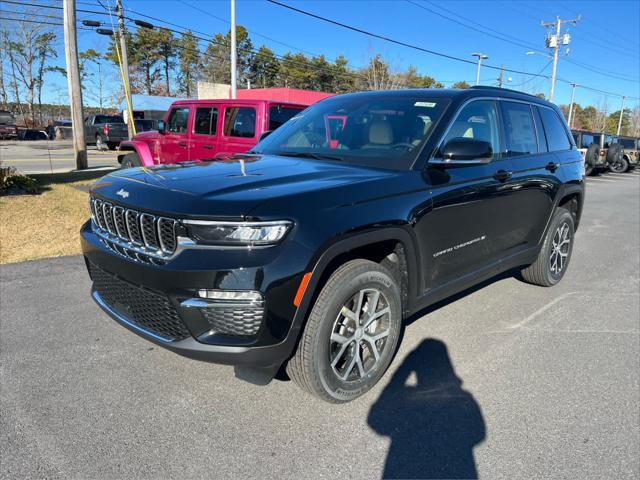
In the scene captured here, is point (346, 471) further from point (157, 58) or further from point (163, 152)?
point (157, 58)

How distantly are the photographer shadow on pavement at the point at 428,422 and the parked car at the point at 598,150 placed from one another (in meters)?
18.9

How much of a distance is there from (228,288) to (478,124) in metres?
2.51

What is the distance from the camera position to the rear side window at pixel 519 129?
4039mm

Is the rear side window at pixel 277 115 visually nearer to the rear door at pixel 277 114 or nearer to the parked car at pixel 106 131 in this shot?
the rear door at pixel 277 114

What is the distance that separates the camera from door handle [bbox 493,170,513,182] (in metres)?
3.72

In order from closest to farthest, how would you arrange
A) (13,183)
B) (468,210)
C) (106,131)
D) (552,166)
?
(468,210) < (552,166) < (13,183) < (106,131)

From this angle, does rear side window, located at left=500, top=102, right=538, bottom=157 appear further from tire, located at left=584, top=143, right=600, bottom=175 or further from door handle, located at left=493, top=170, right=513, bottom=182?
tire, located at left=584, top=143, right=600, bottom=175

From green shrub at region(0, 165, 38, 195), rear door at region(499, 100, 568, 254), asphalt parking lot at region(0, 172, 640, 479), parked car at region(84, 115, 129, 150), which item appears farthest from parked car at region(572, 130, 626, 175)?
parked car at region(84, 115, 129, 150)

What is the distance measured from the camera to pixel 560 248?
5.15 metres

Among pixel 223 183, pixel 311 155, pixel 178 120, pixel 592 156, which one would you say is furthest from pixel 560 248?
pixel 592 156

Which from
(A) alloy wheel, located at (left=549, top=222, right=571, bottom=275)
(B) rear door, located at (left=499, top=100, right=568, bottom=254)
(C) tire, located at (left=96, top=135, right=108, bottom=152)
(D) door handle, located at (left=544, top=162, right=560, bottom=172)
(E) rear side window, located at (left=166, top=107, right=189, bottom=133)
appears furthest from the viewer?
(C) tire, located at (left=96, top=135, right=108, bottom=152)

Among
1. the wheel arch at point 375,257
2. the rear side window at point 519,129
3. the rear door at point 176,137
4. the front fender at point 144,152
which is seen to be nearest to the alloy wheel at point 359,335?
the wheel arch at point 375,257

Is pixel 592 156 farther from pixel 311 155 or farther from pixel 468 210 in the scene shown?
pixel 311 155

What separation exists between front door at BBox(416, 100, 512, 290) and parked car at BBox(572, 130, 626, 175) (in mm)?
17716
